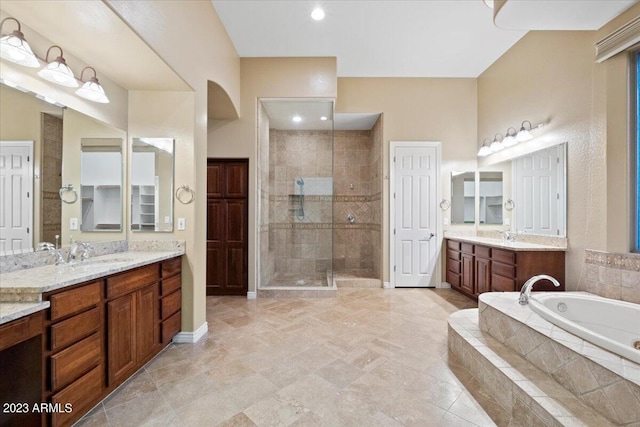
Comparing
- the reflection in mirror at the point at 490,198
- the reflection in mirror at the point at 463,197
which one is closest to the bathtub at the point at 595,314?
the reflection in mirror at the point at 490,198

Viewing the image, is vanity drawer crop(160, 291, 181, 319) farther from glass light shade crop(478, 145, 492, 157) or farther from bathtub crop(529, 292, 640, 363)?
glass light shade crop(478, 145, 492, 157)

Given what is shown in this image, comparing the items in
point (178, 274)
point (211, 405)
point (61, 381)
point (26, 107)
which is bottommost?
point (211, 405)

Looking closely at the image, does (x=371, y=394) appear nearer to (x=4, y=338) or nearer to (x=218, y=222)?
(x=4, y=338)

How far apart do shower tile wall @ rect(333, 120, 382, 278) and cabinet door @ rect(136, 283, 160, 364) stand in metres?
3.70

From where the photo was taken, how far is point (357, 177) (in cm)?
564

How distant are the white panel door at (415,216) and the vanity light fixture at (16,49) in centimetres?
436

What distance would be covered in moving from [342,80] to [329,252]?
3.06m

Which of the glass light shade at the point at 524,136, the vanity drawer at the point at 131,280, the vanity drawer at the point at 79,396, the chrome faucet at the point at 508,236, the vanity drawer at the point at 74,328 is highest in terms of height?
the glass light shade at the point at 524,136

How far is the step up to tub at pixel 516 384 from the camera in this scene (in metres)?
1.38

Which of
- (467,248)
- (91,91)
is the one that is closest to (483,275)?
(467,248)

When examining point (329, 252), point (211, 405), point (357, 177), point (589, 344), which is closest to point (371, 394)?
point (211, 405)

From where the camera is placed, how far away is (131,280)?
2004 millimetres

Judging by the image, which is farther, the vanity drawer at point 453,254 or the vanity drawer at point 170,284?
the vanity drawer at point 453,254

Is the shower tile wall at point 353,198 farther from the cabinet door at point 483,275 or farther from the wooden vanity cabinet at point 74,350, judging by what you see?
the wooden vanity cabinet at point 74,350
